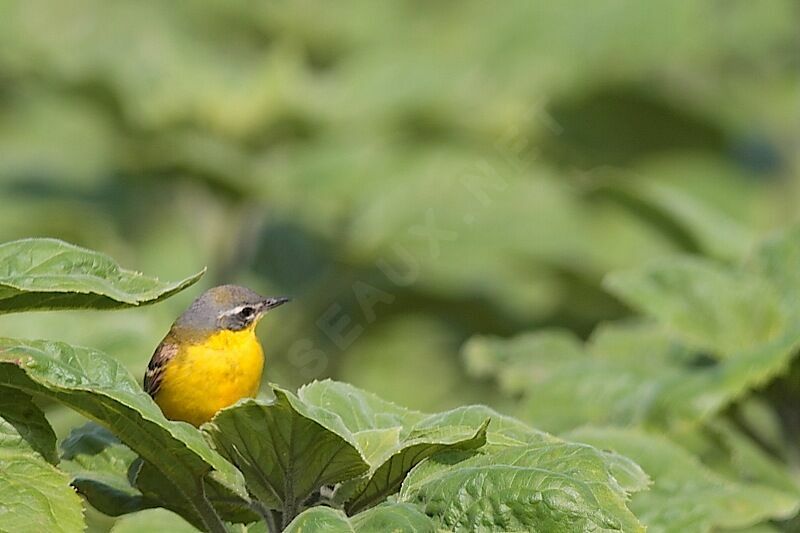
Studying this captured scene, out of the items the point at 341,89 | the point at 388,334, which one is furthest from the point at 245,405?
the point at 341,89

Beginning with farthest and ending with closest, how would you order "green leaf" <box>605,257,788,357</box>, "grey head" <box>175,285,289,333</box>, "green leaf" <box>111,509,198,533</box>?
1. "green leaf" <box>605,257,788,357</box>
2. "grey head" <box>175,285,289,333</box>
3. "green leaf" <box>111,509,198,533</box>

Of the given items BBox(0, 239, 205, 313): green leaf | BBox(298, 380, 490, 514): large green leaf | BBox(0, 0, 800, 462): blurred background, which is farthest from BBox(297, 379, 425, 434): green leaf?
BBox(0, 0, 800, 462): blurred background

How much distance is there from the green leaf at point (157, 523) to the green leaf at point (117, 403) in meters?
0.42

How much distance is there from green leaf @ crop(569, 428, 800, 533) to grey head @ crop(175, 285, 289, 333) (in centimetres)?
86

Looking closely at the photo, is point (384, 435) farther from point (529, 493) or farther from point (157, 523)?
point (157, 523)

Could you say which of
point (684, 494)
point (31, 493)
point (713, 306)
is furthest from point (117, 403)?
point (713, 306)

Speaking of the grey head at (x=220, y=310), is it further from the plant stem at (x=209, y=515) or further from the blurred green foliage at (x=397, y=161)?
the plant stem at (x=209, y=515)

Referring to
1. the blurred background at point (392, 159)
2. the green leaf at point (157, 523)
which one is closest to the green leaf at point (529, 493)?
the green leaf at point (157, 523)

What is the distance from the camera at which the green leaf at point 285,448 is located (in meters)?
1.78

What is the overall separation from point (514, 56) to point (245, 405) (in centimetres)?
761

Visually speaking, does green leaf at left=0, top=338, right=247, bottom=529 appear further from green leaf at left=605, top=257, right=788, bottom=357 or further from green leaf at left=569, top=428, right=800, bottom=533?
green leaf at left=605, top=257, right=788, bottom=357

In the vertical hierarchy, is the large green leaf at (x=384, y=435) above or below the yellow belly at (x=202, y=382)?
above

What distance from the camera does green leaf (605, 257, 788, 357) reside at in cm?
342

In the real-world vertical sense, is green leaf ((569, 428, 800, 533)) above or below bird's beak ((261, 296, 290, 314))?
below
